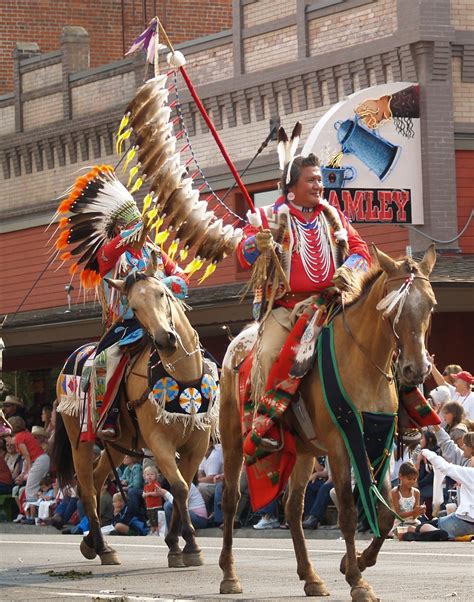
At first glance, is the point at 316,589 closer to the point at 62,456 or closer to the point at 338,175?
the point at 62,456

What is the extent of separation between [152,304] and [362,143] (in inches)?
491

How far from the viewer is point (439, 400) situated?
18.9 m

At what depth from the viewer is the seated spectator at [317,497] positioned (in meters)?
19.5

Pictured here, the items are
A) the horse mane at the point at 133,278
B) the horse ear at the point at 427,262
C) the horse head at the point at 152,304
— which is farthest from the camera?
the horse mane at the point at 133,278

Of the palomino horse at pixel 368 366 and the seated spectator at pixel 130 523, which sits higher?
the palomino horse at pixel 368 366

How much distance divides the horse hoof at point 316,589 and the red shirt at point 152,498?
381 inches

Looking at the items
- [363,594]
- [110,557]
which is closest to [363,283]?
[363,594]

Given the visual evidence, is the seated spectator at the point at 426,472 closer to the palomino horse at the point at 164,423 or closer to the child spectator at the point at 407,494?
the child spectator at the point at 407,494

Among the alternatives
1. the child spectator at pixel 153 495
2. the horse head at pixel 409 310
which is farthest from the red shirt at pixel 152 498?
the horse head at pixel 409 310

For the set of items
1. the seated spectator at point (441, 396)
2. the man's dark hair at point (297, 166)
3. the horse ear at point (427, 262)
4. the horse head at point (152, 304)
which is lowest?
the seated spectator at point (441, 396)

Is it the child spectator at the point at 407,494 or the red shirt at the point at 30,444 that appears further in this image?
the red shirt at the point at 30,444

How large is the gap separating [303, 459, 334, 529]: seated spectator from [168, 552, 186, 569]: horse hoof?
5.62 meters

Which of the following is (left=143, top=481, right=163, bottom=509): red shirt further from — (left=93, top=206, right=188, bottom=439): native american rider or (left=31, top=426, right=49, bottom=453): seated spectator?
(left=93, top=206, right=188, bottom=439): native american rider

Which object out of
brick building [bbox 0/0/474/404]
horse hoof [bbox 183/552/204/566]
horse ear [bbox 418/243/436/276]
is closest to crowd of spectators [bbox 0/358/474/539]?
horse ear [bbox 418/243/436/276]
